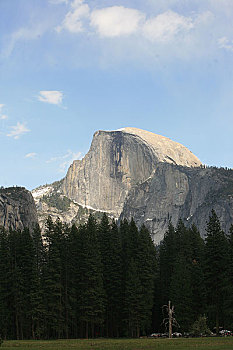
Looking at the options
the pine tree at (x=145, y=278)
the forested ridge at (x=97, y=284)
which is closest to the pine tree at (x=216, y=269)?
the forested ridge at (x=97, y=284)

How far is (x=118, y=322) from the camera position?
7200cm

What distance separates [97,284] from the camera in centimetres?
6850

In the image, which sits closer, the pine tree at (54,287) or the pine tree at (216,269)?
the pine tree at (216,269)

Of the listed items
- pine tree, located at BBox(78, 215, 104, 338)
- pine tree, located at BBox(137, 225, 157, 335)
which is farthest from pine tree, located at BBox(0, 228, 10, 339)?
pine tree, located at BBox(137, 225, 157, 335)

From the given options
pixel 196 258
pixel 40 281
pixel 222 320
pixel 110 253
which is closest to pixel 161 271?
pixel 196 258

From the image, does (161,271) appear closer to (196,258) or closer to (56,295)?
(196,258)

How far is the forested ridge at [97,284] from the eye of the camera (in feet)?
211

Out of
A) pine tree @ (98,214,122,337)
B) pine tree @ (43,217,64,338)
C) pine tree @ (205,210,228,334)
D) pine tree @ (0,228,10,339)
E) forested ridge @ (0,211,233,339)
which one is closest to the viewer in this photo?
pine tree @ (205,210,228,334)

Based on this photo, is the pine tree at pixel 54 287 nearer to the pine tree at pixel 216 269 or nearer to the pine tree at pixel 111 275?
the pine tree at pixel 111 275

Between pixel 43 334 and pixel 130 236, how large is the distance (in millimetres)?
19271

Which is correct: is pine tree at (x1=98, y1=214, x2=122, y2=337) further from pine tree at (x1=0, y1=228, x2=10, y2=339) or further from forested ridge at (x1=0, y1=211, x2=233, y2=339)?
pine tree at (x1=0, y1=228, x2=10, y2=339)

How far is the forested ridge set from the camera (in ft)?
Answer: 211

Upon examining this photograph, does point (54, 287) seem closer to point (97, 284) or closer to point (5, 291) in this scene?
point (97, 284)

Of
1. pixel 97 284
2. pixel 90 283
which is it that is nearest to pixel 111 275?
pixel 97 284
